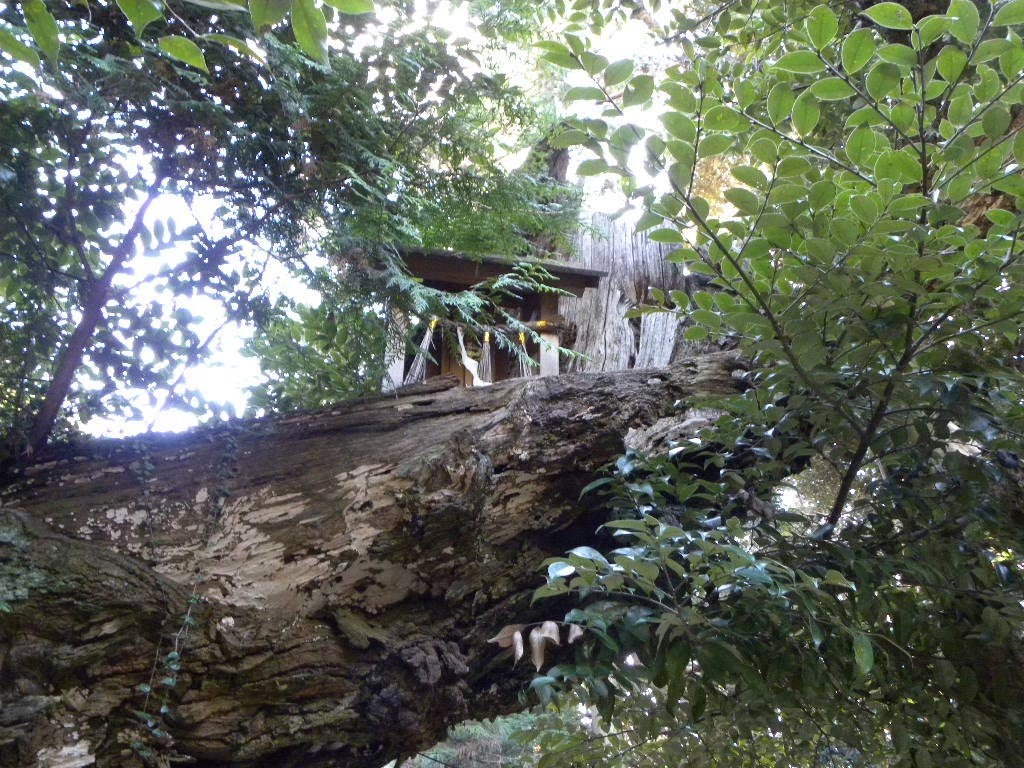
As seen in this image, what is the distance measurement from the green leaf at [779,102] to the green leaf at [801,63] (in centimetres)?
5

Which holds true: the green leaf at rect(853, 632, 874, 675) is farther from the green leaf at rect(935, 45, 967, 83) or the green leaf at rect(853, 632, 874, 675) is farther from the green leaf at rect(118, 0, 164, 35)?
the green leaf at rect(118, 0, 164, 35)

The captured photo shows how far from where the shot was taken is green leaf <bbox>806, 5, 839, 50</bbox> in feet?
4.60

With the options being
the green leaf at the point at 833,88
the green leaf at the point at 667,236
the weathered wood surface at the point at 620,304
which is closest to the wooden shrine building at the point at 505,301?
the weathered wood surface at the point at 620,304

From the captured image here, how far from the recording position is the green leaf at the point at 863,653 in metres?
1.48

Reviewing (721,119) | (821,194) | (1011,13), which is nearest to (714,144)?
(721,119)

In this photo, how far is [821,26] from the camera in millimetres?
1410

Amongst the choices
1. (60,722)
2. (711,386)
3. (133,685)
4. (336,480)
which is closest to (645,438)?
(711,386)

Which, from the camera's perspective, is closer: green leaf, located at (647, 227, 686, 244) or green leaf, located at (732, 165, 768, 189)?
green leaf, located at (732, 165, 768, 189)

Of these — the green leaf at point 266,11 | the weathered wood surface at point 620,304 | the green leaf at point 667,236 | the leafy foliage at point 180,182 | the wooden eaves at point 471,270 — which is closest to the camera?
the green leaf at point 266,11

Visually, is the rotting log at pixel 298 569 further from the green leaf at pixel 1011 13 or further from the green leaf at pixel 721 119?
the green leaf at pixel 1011 13

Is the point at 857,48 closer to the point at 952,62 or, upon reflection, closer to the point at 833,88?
the point at 833,88

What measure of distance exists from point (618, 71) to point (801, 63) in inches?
15.2

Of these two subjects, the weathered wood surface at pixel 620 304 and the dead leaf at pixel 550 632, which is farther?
the weathered wood surface at pixel 620 304

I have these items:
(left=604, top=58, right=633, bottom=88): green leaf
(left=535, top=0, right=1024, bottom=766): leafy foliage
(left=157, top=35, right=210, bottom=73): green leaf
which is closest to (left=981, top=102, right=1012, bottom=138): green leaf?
(left=535, top=0, right=1024, bottom=766): leafy foliage
